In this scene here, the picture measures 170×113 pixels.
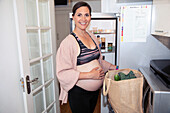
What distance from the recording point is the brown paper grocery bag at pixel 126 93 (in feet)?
3.44

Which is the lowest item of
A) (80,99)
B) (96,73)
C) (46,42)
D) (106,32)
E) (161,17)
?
(80,99)

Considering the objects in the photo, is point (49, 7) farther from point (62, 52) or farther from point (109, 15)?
point (109, 15)

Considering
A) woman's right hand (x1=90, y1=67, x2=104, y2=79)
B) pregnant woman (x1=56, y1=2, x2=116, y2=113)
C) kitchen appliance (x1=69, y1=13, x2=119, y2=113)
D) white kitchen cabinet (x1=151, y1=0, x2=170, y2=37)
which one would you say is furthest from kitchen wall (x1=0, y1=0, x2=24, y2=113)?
white kitchen cabinet (x1=151, y1=0, x2=170, y2=37)

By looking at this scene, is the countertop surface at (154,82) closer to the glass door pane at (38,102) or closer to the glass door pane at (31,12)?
the glass door pane at (38,102)

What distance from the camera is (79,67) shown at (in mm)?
1218

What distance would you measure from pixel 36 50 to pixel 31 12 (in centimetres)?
35

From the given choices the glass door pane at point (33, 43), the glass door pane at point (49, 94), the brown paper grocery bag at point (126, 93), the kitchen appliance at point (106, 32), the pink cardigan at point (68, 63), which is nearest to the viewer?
the brown paper grocery bag at point (126, 93)

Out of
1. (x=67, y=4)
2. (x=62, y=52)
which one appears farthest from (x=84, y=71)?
(x=67, y=4)

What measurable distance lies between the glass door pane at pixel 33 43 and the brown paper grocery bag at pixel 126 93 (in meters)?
0.70

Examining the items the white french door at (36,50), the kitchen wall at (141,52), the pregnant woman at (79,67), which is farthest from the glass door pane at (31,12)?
the kitchen wall at (141,52)

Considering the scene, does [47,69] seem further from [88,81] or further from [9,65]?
[88,81]

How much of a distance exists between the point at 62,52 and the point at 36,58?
1.00 feet

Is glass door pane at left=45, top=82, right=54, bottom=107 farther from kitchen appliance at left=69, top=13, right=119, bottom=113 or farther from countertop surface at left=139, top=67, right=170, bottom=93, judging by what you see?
countertop surface at left=139, top=67, right=170, bottom=93

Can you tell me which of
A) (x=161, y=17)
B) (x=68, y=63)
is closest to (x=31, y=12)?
(x=68, y=63)
